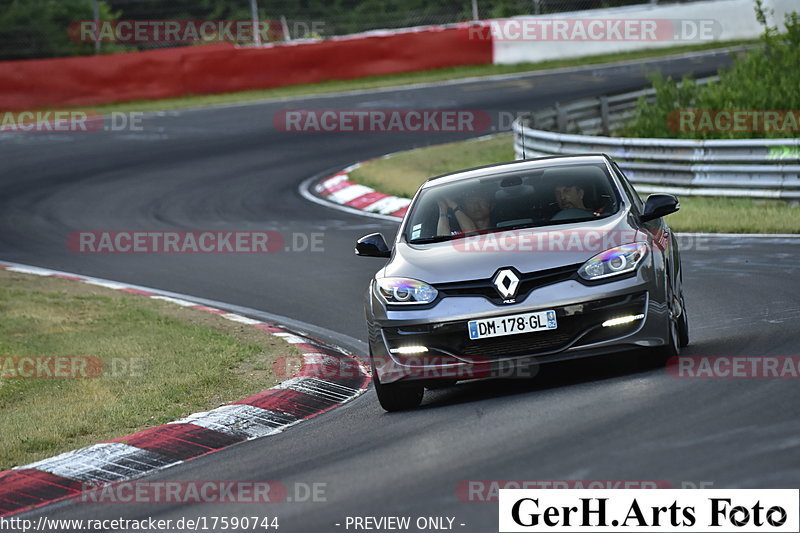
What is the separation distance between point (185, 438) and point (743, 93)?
15.6m

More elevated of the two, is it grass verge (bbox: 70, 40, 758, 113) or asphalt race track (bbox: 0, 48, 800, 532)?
grass verge (bbox: 70, 40, 758, 113)

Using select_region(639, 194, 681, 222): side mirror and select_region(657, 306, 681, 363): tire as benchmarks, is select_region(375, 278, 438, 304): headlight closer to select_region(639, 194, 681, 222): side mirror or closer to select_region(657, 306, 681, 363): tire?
select_region(657, 306, 681, 363): tire

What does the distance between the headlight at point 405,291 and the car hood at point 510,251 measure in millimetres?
44

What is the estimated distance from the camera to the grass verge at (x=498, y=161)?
15805mm

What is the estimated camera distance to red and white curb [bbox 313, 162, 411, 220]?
20016 millimetres

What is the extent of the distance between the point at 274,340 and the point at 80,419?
10.1 ft

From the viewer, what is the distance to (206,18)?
44.3 metres

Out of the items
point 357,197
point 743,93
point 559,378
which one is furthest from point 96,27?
point 559,378

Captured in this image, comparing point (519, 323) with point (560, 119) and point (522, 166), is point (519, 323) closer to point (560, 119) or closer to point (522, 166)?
point (522, 166)

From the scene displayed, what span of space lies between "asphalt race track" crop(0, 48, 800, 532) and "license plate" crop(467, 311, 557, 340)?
1.45 ft

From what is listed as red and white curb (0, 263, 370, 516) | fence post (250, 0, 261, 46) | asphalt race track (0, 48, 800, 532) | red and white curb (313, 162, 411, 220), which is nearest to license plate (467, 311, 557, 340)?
asphalt race track (0, 48, 800, 532)

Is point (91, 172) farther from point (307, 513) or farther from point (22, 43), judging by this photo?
point (307, 513)

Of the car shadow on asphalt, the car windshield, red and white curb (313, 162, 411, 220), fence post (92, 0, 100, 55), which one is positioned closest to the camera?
the car shadow on asphalt

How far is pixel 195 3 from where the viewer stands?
142 ft
